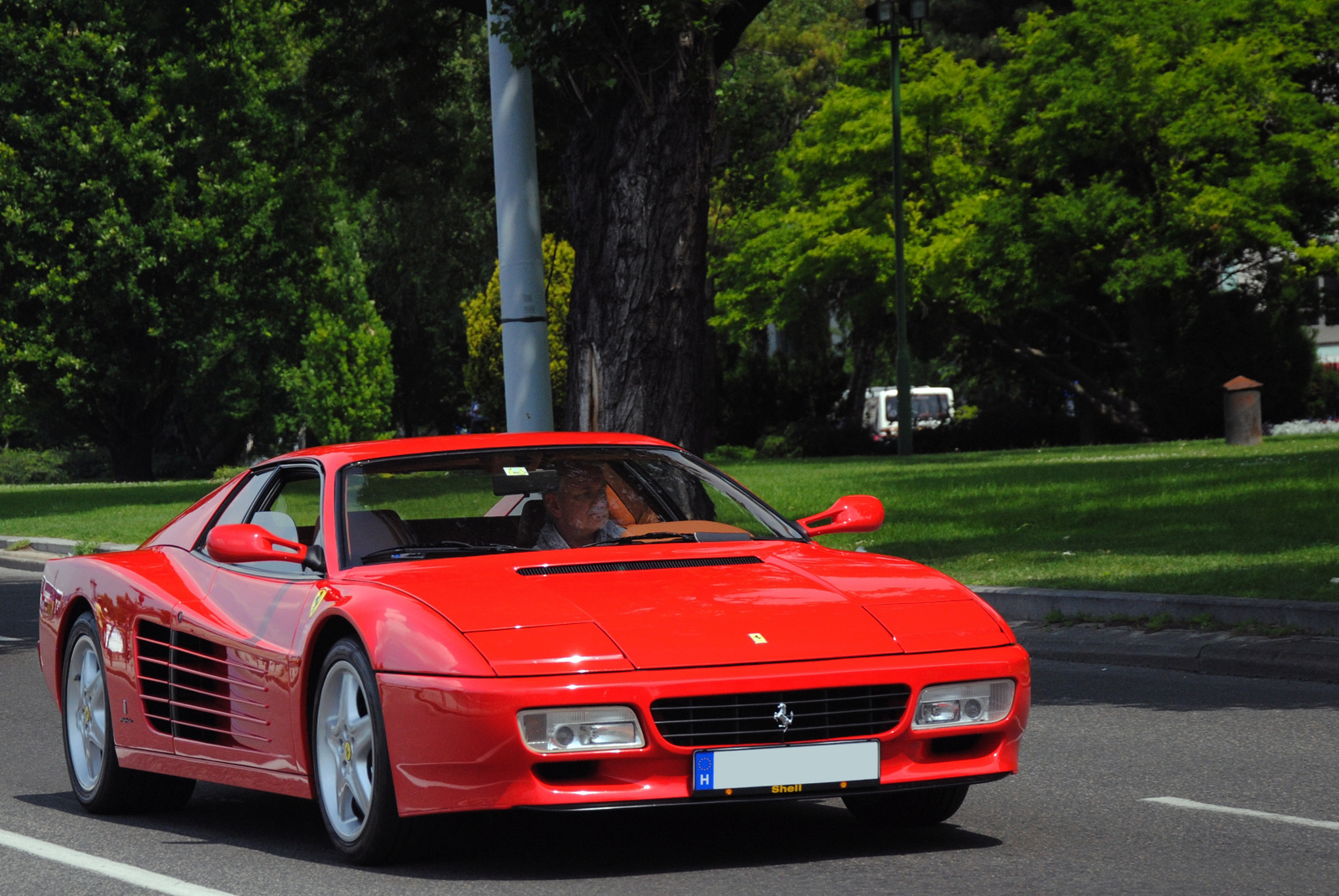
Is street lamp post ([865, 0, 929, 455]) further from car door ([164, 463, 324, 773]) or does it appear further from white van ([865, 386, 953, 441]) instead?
car door ([164, 463, 324, 773])

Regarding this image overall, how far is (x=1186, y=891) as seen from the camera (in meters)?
4.91

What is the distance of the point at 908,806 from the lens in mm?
5863

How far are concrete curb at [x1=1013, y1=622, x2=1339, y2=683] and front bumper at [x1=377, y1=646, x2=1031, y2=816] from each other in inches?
201

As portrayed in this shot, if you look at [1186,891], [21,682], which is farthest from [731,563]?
[21,682]

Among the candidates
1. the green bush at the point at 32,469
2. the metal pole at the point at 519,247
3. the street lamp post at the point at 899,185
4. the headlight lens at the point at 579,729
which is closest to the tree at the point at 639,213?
the metal pole at the point at 519,247

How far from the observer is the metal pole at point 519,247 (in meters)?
13.1

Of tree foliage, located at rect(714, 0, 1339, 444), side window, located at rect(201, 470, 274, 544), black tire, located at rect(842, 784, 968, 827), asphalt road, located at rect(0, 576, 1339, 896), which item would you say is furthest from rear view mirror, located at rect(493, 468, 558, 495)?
tree foliage, located at rect(714, 0, 1339, 444)

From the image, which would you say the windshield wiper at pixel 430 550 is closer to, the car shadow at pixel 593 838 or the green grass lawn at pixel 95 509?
the car shadow at pixel 593 838

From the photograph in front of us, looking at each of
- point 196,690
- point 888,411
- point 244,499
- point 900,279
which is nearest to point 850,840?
point 196,690

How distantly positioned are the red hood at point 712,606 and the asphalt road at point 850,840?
64cm

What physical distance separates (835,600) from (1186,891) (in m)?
1.22

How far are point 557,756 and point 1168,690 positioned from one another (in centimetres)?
535

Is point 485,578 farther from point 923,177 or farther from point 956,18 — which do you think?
point 956,18

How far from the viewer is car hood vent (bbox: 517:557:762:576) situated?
561 centimetres
